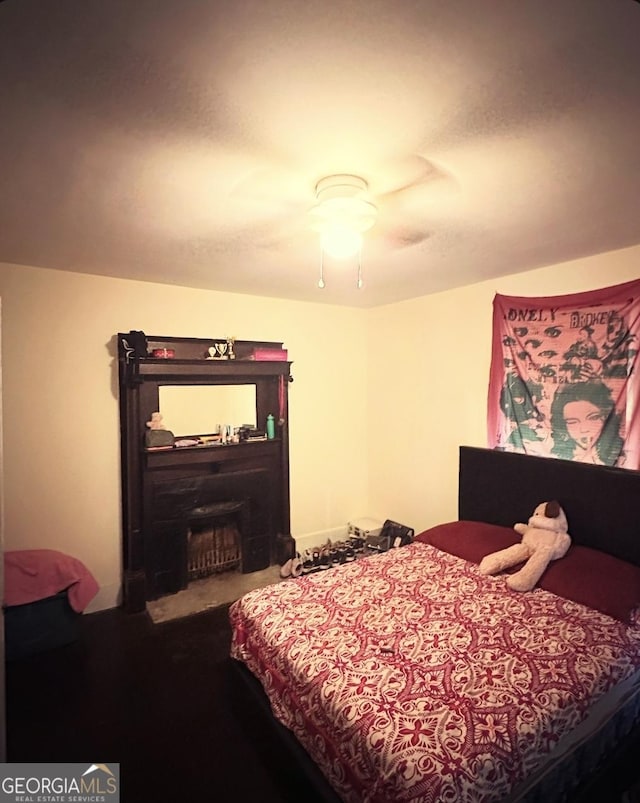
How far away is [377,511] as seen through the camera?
184 inches

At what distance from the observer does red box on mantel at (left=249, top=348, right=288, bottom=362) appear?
378 centimetres

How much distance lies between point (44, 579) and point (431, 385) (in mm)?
3395

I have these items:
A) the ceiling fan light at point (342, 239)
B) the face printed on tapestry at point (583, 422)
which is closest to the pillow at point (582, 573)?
the face printed on tapestry at point (583, 422)

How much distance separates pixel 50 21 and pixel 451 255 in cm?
232

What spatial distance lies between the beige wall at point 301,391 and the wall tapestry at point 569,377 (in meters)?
0.15

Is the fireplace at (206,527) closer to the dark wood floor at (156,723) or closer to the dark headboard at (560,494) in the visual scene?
the dark wood floor at (156,723)

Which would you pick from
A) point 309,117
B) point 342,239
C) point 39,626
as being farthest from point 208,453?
point 309,117

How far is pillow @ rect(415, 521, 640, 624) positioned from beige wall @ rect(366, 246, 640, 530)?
84 centimetres

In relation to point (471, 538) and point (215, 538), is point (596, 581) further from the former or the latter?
point (215, 538)

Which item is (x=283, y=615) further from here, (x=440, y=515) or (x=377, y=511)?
(x=377, y=511)

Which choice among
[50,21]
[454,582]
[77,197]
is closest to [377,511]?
[454,582]

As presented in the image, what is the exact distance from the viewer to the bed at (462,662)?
4.66ft

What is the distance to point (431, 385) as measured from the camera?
4.00 meters

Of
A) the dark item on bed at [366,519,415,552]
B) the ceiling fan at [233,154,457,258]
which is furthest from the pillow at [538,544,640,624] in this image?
the ceiling fan at [233,154,457,258]
